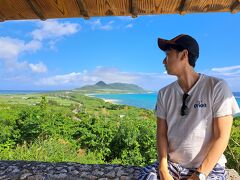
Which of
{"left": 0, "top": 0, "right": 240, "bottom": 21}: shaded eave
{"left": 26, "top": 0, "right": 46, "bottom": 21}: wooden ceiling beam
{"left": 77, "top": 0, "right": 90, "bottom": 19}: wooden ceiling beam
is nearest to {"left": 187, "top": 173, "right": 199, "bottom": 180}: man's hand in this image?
{"left": 0, "top": 0, "right": 240, "bottom": 21}: shaded eave

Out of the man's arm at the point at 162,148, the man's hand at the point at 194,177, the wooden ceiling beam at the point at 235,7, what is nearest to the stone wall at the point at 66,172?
the man's arm at the point at 162,148

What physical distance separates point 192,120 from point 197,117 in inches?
1.2

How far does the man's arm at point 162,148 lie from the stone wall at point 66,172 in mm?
1077

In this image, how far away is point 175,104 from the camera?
1.96 m

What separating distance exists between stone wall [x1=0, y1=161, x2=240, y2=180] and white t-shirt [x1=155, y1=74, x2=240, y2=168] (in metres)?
1.15

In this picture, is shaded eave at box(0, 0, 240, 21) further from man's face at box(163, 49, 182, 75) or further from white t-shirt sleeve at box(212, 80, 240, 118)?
white t-shirt sleeve at box(212, 80, 240, 118)

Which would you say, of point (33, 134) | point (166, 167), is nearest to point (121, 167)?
point (166, 167)

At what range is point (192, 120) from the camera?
74.2 inches

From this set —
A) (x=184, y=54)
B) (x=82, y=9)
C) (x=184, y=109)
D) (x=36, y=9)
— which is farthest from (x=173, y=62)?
(x=36, y=9)

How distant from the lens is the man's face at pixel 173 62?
6.19 ft

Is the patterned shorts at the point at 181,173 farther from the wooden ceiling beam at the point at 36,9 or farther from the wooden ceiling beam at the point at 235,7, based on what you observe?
the wooden ceiling beam at the point at 36,9

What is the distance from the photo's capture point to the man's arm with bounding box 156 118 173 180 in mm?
1881

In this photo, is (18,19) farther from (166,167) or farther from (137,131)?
(137,131)

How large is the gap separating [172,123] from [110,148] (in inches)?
222
